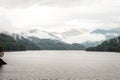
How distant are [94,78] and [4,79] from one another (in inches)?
1320

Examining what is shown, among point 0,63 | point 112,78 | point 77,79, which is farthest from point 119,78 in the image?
point 0,63

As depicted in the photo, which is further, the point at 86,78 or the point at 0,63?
the point at 0,63

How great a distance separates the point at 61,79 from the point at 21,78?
588 inches

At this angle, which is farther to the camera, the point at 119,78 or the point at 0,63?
the point at 0,63

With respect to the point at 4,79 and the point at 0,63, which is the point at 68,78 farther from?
the point at 0,63

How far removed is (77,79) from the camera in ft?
324

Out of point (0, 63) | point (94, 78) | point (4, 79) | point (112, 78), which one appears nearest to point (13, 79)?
point (4, 79)

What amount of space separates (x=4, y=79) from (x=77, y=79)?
26.6m

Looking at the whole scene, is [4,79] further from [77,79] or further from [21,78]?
[77,79]

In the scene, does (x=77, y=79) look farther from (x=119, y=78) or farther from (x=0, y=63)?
(x=0, y=63)

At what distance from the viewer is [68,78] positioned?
330 ft

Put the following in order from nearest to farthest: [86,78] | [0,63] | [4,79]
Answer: [4,79]
[86,78]
[0,63]

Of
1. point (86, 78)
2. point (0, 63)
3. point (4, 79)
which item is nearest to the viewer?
point (4, 79)

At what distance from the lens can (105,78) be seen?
10106cm
